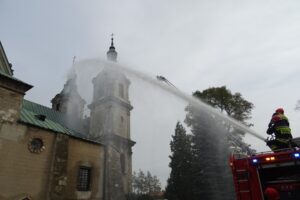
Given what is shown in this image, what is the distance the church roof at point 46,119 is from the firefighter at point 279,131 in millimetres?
17247

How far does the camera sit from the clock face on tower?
64.8 ft

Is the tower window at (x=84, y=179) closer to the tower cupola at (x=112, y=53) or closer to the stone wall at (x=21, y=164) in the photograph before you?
the stone wall at (x=21, y=164)

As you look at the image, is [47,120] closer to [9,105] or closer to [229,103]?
[9,105]

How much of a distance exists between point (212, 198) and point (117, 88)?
807 inches

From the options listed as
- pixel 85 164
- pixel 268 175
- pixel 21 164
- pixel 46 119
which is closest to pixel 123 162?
pixel 85 164

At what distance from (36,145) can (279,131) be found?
1744cm

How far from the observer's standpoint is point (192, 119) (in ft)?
108

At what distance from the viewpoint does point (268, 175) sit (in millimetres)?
8477

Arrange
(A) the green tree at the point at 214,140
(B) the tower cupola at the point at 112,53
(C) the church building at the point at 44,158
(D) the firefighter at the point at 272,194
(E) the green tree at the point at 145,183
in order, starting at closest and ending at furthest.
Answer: (D) the firefighter at the point at 272,194, (C) the church building at the point at 44,158, (A) the green tree at the point at 214,140, (B) the tower cupola at the point at 112,53, (E) the green tree at the point at 145,183

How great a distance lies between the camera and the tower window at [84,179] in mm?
22783

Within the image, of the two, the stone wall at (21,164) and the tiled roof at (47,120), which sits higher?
the tiled roof at (47,120)

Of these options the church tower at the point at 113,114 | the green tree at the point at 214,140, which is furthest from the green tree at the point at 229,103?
the church tower at the point at 113,114

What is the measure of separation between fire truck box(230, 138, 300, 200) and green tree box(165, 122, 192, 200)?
2308cm

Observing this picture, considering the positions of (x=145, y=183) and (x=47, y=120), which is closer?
(x=47, y=120)
